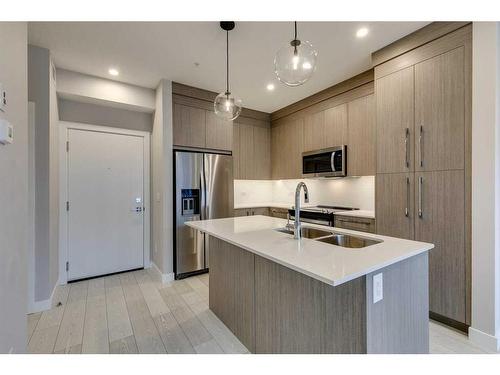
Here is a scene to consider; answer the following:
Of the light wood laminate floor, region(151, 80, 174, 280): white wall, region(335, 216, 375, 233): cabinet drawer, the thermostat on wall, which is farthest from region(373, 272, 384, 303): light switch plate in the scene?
region(151, 80, 174, 280): white wall

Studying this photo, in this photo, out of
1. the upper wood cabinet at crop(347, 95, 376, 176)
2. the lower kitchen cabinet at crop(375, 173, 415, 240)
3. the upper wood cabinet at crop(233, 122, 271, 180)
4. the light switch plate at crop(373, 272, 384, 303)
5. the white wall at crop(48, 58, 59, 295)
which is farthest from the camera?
the upper wood cabinet at crop(233, 122, 271, 180)

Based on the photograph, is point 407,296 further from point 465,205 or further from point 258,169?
point 258,169

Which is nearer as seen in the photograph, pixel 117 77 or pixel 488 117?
pixel 488 117

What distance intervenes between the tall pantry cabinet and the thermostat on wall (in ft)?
9.60

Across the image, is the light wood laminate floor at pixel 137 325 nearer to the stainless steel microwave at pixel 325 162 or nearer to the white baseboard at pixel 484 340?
the white baseboard at pixel 484 340

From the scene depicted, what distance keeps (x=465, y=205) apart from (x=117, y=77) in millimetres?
3971

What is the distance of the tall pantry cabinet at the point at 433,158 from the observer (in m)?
1.97

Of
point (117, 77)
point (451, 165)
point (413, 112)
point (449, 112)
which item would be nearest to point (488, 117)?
point (449, 112)

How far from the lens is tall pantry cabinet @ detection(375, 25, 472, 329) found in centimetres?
197

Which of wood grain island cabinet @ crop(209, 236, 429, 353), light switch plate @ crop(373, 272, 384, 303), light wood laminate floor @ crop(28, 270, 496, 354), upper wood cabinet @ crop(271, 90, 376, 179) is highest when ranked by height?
upper wood cabinet @ crop(271, 90, 376, 179)

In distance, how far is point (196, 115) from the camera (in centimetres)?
352

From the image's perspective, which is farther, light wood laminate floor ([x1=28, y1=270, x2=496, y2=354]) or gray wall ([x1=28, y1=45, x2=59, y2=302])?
gray wall ([x1=28, y1=45, x2=59, y2=302])

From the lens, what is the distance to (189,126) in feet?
11.3

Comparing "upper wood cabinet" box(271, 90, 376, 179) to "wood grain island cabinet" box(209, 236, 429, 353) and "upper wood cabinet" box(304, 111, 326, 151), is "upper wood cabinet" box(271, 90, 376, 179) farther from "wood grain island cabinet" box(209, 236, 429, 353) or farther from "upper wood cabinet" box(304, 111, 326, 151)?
Result: "wood grain island cabinet" box(209, 236, 429, 353)
